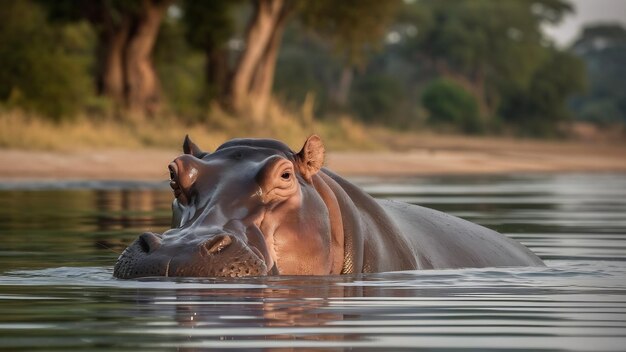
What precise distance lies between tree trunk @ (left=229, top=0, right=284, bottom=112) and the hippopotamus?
25144 millimetres

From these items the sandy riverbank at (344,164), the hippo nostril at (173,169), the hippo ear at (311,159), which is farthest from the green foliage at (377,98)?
the hippo nostril at (173,169)

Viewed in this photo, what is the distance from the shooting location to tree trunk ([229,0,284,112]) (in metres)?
31.6

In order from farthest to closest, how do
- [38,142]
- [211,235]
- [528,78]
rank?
[528,78]
[38,142]
[211,235]

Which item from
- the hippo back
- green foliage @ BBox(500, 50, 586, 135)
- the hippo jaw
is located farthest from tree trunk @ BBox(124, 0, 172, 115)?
green foliage @ BBox(500, 50, 586, 135)

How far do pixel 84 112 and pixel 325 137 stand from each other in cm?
512

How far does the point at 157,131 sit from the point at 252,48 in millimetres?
4603

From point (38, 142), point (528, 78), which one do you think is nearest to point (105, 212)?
point (38, 142)

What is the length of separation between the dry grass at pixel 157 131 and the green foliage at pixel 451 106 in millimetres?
24729

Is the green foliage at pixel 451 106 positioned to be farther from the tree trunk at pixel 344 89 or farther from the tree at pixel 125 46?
the tree at pixel 125 46

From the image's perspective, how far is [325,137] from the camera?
101ft

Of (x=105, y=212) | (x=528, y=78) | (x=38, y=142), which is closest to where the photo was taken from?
(x=105, y=212)

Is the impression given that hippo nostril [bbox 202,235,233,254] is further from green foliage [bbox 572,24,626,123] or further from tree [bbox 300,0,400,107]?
green foliage [bbox 572,24,626,123]

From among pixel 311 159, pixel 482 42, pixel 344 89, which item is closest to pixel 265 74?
pixel 311 159

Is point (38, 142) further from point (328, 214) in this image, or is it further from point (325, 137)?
point (328, 214)
